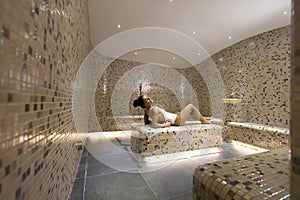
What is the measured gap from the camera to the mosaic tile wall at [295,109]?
216mm

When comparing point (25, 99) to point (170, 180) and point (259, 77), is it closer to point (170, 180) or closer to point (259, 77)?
point (170, 180)

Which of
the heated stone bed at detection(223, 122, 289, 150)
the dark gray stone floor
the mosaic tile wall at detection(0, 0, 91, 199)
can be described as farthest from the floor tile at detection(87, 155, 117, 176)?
the heated stone bed at detection(223, 122, 289, 150)

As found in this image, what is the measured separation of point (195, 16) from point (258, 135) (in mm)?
2744

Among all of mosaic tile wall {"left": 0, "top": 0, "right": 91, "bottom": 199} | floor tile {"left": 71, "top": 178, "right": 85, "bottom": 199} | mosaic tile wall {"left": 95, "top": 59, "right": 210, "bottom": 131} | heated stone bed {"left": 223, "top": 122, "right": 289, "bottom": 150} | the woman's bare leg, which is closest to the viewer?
mosaic tile wall {"left": 0, "top": 0, "right": 91, "bottom": 199}

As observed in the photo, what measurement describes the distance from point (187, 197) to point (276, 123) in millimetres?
3102

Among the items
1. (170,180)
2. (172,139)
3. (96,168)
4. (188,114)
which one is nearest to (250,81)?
(188,114)

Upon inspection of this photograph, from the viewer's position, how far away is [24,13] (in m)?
0.43

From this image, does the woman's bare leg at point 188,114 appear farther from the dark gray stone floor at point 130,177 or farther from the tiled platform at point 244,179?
the tiled platform at point 244,179

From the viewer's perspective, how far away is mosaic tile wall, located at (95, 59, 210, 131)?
4625 mm

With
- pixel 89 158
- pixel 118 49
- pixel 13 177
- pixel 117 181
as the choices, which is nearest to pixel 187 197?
pixel 117 181

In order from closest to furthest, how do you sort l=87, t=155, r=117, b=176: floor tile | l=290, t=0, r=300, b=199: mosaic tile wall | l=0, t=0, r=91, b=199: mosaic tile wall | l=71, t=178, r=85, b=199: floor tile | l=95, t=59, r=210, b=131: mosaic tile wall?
l=290, t=0, r=300, b=199: mosaic tile wall < l=0, t=0, r=91, b=199: mosaic tile wall < l=71, t=178, r=85, b=199: floor tile < l=87, t=155, r=117, b=176: floor tile < l=95, t=59, r=210, b=131: mosaic tile wall

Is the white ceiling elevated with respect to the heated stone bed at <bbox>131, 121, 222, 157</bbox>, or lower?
elevated

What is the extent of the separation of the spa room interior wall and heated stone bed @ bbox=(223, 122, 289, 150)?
32 cm

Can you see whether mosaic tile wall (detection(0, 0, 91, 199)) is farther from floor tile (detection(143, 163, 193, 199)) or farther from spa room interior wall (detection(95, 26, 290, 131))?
spa room interior wall (detection(95, 26, 290, 131))
